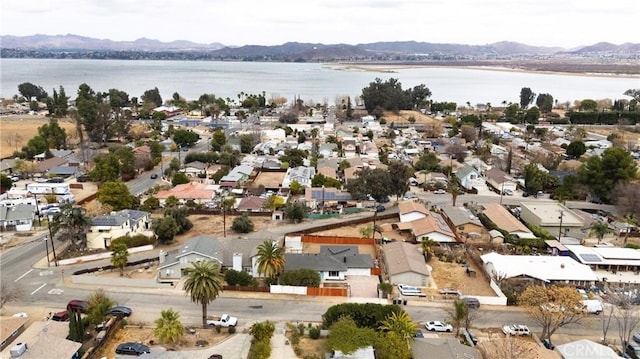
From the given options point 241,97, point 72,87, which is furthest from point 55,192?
point 72,87

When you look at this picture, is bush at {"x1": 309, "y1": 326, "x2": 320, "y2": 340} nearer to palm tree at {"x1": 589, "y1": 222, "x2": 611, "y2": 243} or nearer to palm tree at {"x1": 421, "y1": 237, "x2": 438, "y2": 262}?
palm tree at {"x1": 421, "y1": 237, "x2": 438, "y2": 262}

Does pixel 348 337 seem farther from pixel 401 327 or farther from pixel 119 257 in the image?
pixel 119 257

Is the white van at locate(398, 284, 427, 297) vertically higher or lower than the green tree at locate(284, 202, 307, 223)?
lower

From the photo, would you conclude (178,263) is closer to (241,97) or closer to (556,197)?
(556,197)

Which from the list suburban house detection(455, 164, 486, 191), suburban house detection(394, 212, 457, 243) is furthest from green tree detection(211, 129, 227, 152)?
Answer: suburban house detection(394, 212, 457, 243)

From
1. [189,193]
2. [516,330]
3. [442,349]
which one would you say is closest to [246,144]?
[189,193]
